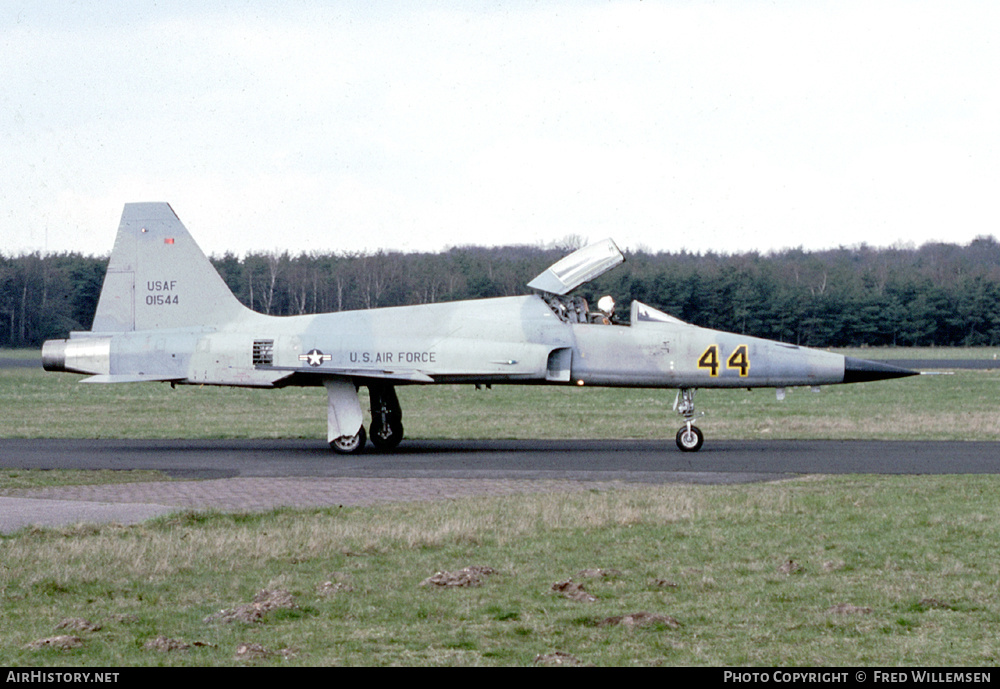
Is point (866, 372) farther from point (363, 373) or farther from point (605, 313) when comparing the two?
point (363, 373)

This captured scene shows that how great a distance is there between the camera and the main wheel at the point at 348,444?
2127cm

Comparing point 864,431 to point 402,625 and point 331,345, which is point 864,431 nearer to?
point 331,345

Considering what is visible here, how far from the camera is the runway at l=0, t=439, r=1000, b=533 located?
45.9ft

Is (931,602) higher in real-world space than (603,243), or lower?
lower

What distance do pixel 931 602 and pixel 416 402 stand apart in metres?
29.2

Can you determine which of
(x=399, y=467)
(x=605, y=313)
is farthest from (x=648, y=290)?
(x=399, y=467)

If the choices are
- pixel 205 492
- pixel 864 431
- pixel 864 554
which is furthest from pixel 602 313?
pixel 864 554

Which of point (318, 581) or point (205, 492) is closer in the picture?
point (318, 581)

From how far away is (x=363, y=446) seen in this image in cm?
2161

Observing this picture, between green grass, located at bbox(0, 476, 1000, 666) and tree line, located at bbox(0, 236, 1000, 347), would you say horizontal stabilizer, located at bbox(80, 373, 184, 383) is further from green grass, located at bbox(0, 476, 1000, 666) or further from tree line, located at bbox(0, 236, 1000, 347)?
tree line, located at bbox(0, 236, 1000, 347)

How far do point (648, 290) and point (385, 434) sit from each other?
163 ft

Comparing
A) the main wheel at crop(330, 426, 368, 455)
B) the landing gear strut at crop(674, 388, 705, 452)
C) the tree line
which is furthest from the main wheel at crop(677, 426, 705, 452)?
the tree line

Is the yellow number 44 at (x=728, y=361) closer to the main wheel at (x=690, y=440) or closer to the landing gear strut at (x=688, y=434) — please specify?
the landing gear strut at (x=688, y=434)

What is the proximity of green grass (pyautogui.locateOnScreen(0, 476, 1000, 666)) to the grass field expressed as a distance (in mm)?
27
